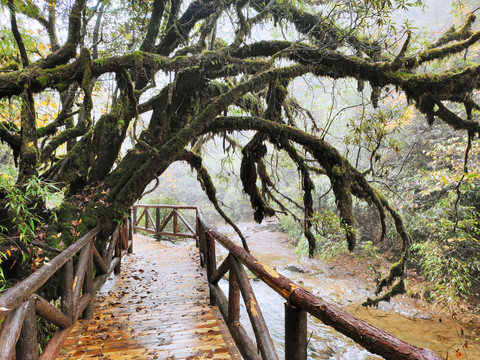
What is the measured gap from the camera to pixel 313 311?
141 cm

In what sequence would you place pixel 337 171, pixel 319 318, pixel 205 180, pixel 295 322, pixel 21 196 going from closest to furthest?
pixel 319 318, pixel 295 322, pixel 21 196, pixel 337 171, pixel 205 180

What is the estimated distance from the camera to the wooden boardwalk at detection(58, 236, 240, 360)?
2.83 m

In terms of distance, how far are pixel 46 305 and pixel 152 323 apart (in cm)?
160

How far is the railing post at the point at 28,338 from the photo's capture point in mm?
1898

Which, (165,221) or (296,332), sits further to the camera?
(165,221)

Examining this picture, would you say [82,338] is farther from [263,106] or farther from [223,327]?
[263,106]

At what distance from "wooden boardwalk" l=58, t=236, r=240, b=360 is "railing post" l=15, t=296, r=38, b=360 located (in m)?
0.94

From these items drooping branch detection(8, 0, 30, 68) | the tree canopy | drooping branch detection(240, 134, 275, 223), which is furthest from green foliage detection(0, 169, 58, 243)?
drooping branch detection(240, 134, 275, 223)

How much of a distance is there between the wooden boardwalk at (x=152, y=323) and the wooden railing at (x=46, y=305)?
31 centimetres

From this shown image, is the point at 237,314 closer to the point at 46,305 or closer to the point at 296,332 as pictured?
the point at 296,332

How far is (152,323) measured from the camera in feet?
11.7

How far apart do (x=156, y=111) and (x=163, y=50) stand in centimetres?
126

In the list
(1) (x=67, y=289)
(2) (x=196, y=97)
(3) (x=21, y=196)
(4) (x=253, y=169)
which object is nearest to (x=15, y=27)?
(3) (x=21, y=196)

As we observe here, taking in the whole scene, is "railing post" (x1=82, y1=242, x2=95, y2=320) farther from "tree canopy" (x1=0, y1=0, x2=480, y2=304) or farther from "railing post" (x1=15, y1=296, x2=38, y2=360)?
"railing post" (x1=15, y1=296, x2=38, y2=360)
